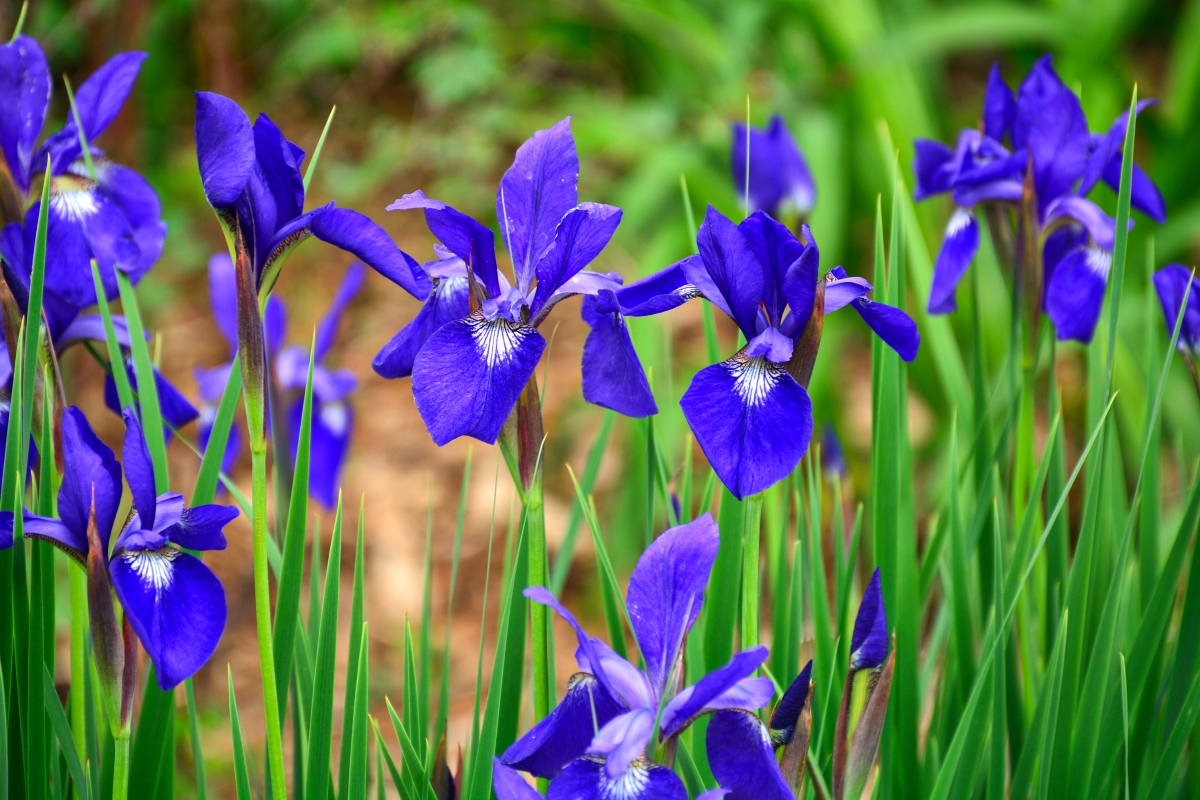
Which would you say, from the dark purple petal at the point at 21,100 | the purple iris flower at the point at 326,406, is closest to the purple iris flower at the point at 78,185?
the dark purple petal at the point at 21,100

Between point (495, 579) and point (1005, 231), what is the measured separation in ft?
6.50

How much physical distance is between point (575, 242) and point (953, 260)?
510mm

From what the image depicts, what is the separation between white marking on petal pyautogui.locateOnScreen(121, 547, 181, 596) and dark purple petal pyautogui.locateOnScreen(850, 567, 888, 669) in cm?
42

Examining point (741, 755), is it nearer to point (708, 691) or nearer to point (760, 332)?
point (708, 691)

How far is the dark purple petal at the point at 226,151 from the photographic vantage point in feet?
1.94

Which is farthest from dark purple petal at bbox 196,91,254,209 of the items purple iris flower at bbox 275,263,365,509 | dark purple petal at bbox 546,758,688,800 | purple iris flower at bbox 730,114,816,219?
purple iris flower at bbox 730,114,816,219

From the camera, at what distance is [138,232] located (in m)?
0.86

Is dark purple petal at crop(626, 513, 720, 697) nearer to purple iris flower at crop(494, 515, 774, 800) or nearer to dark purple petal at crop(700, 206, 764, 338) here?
purple iris flower at crop(494, 515, 774, 800)

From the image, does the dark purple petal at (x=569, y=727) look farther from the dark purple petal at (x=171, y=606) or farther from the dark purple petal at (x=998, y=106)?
the dark purple petal at (x=998, y=106)

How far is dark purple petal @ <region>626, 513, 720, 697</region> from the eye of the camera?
0.55 m

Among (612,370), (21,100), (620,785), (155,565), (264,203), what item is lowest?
(620,785)

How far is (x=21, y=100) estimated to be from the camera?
2.59 ft

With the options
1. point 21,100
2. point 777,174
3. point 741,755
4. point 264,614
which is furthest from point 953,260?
point 21,100

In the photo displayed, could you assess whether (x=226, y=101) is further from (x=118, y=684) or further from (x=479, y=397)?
(x=118, y=684)
